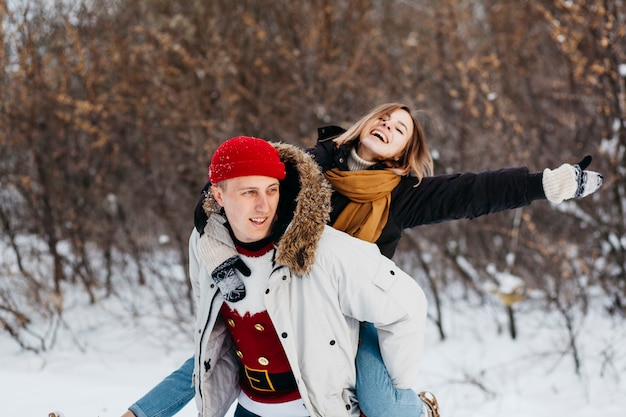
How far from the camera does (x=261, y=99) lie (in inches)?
270

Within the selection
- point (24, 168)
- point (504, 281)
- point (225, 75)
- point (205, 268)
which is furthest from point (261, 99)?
point (205, 268)

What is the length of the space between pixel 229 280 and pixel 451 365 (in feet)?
13.1

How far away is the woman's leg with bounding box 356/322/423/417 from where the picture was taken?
199 cm

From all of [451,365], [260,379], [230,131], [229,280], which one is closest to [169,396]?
[260,379]

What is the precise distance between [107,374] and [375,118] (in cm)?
352

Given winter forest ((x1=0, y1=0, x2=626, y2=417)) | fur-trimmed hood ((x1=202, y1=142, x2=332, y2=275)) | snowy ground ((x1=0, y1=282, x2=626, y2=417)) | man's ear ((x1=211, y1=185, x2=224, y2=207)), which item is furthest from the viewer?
winter forest ((x1=0, y1=0, x2=626, y2=417))

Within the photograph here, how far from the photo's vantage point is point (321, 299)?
1914mm

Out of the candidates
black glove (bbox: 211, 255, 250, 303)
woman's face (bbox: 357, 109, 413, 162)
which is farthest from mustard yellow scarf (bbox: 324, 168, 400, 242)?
black glove (bbox: 211, 255, 250, 303)

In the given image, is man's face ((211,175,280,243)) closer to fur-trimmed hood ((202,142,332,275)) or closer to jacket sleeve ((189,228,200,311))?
fur-trimmed hood ((202,142,332,275))

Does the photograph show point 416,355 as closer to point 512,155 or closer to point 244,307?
point 244,307

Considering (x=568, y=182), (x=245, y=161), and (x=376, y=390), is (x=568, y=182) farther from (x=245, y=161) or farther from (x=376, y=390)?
(x=245, y=161)

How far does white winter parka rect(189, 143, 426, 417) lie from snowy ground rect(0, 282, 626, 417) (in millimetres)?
1599

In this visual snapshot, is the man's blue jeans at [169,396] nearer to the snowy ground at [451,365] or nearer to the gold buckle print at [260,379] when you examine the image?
the gold buckle print at [260,379]

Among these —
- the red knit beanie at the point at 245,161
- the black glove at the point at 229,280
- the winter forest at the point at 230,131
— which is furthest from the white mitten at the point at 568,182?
the winter forest at the point at 230,131
